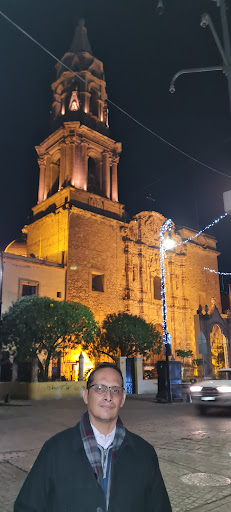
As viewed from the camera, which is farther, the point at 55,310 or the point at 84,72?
the point at 84,72

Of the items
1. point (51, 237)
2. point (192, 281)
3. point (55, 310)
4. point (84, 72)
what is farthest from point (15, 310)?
point (84, 72)

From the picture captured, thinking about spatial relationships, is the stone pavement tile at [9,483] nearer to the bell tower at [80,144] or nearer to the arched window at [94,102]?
the bell tower at [80,144]

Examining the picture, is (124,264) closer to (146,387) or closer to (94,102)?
(146,387)

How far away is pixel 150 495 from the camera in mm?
1925

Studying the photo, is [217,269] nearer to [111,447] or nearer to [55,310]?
[55,310]

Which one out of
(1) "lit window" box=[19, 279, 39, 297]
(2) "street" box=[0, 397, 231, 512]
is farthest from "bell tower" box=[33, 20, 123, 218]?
(2) "street" box=[0, 397, 231, 512]

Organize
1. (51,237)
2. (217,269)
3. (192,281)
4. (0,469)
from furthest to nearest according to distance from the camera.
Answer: (217,269), (192,281), (51,237), (0,469)

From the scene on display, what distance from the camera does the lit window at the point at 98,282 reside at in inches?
1274

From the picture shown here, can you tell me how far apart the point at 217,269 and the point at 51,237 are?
70.2 feet

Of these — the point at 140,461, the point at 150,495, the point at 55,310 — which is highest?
Result: the point at 55,310

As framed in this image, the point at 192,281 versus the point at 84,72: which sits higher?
the point at 84,72

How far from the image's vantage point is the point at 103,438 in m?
2.11

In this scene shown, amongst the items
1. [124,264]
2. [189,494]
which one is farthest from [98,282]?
[189,494]

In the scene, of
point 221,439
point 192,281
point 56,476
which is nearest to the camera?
point 56,476
